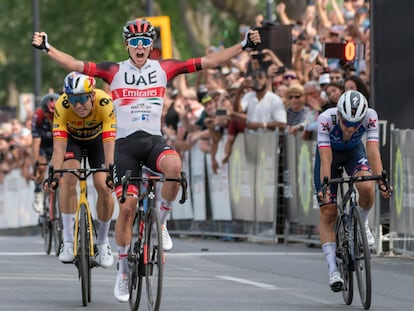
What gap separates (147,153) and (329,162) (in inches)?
61.3

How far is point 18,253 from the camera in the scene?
20797mm

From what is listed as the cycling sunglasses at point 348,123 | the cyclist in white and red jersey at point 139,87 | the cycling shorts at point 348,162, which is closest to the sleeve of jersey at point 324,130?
the cycling shorts at point 348,162

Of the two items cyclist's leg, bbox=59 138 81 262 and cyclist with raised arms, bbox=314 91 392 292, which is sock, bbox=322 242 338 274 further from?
cyclist's leg, bbox=59 138 81 262

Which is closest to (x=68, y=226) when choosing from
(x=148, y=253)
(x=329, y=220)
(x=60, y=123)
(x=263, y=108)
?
(x=60, y=123)

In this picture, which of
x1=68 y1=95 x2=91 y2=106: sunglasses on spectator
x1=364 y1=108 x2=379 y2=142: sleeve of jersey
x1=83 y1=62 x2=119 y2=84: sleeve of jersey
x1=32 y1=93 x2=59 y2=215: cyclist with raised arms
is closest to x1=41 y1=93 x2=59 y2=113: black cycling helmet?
x1=32 y1=93 x2=59 y2=215: cyclist with raised arms

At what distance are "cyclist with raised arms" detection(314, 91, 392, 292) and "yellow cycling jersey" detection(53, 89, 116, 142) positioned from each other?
2082mm

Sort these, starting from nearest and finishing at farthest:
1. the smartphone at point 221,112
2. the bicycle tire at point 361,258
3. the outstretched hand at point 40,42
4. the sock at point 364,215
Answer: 1. the bicycle tire at point 361,258
2. the sock at point 364,215
3. the outstretched hand at point 40,42
4. the smartphone at point 221,112

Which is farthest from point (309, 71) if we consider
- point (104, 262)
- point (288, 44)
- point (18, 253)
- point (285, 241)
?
point (104, 262)

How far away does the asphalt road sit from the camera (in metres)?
13.3

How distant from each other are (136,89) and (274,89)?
10735mm

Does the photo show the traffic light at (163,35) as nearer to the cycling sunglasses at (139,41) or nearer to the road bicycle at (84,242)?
the road bicycle at (84,242)

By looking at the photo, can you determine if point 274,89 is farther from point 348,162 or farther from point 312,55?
point 348,162

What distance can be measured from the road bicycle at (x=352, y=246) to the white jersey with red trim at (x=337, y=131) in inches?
15.2

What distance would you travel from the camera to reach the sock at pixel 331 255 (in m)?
13.5
